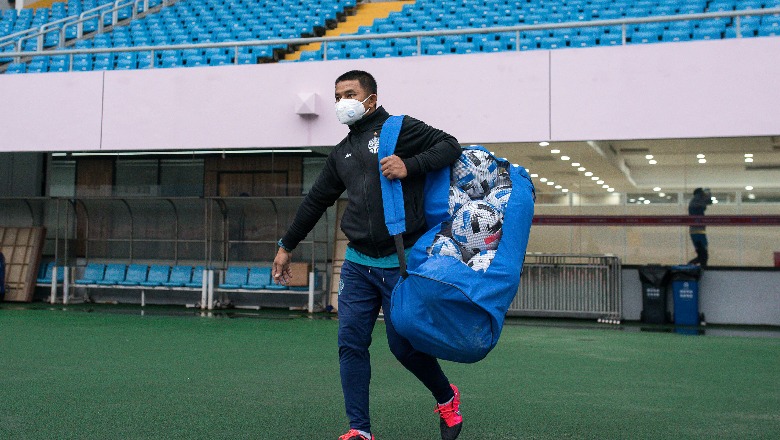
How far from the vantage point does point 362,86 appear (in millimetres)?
3793

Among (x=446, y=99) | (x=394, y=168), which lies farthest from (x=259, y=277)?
(x=394, y=168)

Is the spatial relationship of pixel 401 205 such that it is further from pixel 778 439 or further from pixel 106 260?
pixel 106 260

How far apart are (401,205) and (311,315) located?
9.77 m

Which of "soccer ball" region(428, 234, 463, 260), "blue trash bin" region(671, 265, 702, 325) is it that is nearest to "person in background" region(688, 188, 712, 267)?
"blue trash bin" region(671, 265, 702, 325)

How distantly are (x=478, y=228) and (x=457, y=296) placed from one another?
0.33 m

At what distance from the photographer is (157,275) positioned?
48.3 feet

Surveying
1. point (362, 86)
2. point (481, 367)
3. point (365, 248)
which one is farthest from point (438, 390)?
point (481, 367)

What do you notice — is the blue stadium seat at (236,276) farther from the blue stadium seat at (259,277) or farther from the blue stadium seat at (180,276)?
the blue stadium seat at (180,276)

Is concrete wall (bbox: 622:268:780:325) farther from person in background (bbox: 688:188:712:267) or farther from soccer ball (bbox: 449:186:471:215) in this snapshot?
soccer ball (bbox: 449:186:471:215)

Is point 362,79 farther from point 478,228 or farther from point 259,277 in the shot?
point 259,277

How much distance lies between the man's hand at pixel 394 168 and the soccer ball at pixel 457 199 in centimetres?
25

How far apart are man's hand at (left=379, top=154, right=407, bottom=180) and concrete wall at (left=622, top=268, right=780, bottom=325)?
10454 mm

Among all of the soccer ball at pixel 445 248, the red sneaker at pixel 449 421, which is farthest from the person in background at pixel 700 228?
the soccer ball at pixel 445 248

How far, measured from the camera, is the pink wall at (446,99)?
33.9 feet
